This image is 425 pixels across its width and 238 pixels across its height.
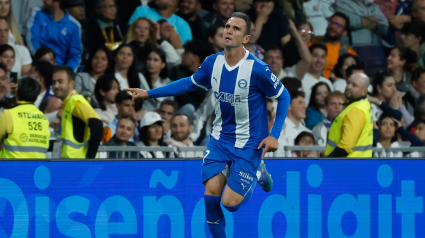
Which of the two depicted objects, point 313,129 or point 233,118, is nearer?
point 233,118

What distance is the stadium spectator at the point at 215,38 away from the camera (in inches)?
366

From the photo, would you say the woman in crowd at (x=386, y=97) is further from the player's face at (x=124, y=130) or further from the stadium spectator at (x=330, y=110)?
the player's face at (x=124, y=130)

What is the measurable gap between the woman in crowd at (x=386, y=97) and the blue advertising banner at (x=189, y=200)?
10.5 ft

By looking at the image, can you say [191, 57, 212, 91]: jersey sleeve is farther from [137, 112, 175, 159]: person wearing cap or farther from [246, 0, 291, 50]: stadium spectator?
[246, 0, 291, 50]: stadium spectator

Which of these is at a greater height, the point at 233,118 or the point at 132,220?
the point at 233,118

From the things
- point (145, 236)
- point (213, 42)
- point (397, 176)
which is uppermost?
point (213, 42)

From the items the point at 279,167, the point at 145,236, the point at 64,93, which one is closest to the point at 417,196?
the point at 279,167

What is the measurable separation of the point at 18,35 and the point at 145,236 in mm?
4016

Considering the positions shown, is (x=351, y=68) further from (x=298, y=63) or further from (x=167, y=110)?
(x=167, y=110)

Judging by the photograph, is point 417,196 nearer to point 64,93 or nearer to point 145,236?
point 145,236

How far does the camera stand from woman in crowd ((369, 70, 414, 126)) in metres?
9.64

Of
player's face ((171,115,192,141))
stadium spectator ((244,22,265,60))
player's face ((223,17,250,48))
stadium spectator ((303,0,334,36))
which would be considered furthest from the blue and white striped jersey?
stadium spectator ((303,0,334,36))

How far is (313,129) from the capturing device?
30.0ft

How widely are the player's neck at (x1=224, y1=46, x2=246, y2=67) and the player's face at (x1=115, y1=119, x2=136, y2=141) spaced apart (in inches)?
124
